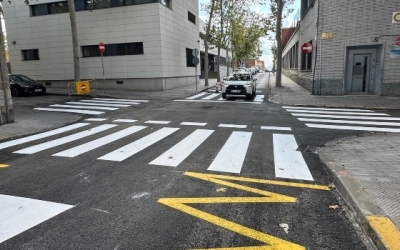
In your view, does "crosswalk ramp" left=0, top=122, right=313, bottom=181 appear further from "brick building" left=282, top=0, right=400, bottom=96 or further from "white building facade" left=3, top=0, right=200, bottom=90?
"white building facade" left=3, top=0, right=200, bottom=90

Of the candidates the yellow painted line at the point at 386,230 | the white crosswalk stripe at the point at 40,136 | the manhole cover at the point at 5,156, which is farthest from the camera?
the white crosswalk stripe at the point at 40,136

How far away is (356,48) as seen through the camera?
16.4 m

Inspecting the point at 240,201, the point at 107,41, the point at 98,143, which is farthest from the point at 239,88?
the point at 240,201

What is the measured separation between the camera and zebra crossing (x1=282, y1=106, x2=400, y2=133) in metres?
9.23

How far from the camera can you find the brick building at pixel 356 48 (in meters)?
15.4

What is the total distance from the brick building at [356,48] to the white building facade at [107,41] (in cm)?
1130

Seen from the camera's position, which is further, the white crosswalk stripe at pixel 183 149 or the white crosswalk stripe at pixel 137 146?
the white crosswalk stripe at pixel 137 146

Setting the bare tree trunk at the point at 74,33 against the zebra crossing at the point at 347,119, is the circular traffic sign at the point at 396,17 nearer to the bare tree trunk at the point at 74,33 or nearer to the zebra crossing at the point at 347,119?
the zebra crossing at the point at 347,119

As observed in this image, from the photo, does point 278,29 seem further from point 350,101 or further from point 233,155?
point 233,155

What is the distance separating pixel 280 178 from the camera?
16.2 ft

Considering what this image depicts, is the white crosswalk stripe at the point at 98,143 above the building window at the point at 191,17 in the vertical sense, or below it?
below

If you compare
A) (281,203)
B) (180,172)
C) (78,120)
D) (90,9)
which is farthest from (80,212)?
(90,9)

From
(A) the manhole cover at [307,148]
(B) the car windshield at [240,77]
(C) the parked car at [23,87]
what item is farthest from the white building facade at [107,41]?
(A) the manhole cover at [307,148]

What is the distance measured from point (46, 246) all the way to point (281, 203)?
291 cm
